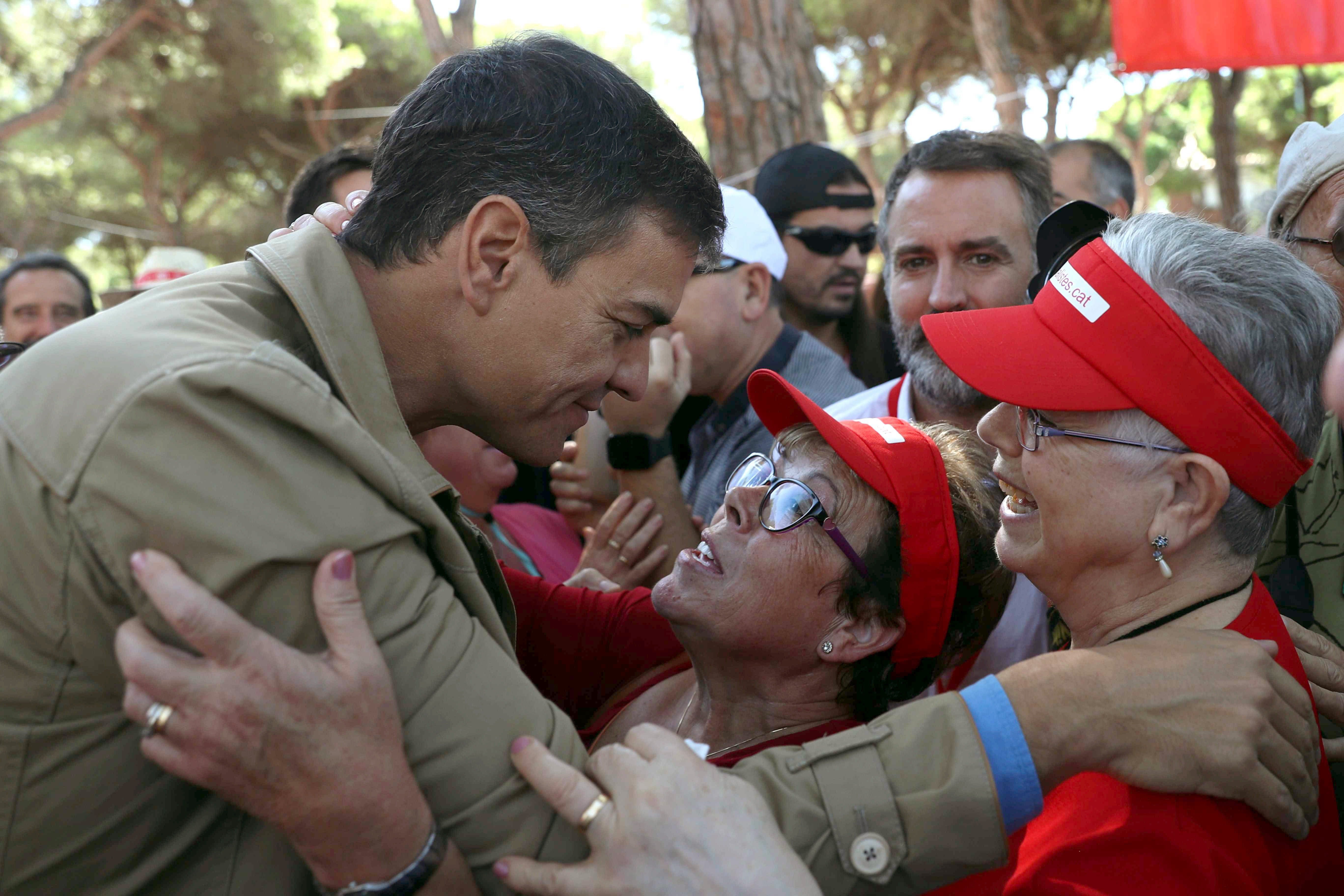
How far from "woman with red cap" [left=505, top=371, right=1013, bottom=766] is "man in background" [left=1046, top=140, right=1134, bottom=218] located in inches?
133

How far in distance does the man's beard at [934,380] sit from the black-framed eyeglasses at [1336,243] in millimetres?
994

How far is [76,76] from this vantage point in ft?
48.6

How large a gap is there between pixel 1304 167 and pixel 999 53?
881 cm

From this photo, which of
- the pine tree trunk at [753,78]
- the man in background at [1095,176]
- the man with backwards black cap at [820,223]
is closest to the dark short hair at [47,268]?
the pine tree trunk at [753,78]

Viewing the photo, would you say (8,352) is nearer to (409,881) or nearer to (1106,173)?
(409,881)

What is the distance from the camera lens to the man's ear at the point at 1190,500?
6.23 feet

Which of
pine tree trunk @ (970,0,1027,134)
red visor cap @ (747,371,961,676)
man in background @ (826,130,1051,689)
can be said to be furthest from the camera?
pine tree trunk @ (970,0,1027,134)

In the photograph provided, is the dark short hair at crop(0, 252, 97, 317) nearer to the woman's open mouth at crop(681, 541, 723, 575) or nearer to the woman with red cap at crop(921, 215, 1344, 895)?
the woman's open mouth at crop(681, 541, 723, 575)

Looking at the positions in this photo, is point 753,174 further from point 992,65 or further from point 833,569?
point 992,65

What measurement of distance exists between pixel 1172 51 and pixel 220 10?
1594cm

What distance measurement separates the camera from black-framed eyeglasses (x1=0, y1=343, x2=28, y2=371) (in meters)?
2.65

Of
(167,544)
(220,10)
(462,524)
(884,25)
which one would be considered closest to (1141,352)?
(462,524)

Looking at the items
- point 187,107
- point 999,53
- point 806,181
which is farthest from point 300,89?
point 806,181

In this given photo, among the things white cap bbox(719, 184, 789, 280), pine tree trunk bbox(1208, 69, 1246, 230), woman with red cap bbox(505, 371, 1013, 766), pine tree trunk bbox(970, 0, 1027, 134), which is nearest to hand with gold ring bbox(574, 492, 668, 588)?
woman with red cap bbox(505, 371, 1013, 766)
